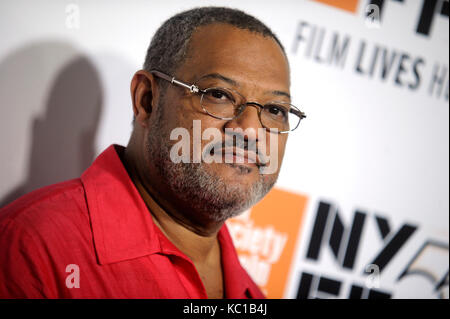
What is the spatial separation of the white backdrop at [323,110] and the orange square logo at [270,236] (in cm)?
4

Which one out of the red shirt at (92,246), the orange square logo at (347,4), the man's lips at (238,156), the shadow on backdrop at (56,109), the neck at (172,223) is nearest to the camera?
the red shirt at (92,246)

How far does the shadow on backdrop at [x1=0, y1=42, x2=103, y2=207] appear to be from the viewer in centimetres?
126

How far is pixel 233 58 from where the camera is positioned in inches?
37.6

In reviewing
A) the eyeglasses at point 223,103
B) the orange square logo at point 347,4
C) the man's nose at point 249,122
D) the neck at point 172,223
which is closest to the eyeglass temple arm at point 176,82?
the eyeglasses at point 223,103

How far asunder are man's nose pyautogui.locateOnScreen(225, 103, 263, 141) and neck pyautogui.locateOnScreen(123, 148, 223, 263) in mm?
291

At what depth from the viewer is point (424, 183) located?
1.64 meters

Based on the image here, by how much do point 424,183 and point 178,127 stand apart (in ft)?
4.07

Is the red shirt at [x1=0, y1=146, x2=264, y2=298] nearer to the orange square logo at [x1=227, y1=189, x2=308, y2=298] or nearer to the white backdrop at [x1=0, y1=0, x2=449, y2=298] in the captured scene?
the white backdrop at [x1=0, y1=0, x2=449, y2=298]

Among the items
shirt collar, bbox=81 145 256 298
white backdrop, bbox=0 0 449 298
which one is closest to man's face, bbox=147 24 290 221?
shirt collar, bbox=81 145 256 298

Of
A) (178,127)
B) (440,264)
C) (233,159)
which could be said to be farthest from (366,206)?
(178,127)

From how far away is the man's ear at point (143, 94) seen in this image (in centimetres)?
103

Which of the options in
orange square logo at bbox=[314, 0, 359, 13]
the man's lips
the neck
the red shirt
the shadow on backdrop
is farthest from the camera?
orange square logo at bbox=[314, 0, 359, 13]

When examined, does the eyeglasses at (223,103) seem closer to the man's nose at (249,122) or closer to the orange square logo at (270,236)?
the man's nose at (249,122)

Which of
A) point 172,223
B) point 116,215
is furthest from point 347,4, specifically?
point 116,215
